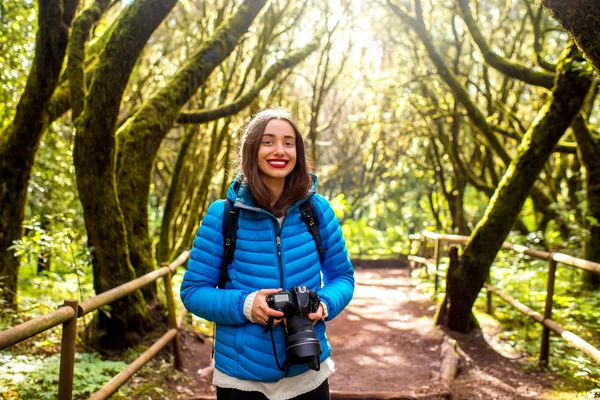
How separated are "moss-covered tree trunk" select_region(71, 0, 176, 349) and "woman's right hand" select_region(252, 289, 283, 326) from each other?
9.91ft

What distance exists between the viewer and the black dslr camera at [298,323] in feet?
6.45

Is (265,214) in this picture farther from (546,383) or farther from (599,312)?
(599,312)

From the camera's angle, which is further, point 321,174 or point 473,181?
point 321,174

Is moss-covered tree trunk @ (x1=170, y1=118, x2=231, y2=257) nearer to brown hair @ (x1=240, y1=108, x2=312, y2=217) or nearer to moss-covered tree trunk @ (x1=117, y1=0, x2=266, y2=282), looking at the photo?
moss-covered tree trunk @ (x1=117, y1=0, x2=266, y2=282)

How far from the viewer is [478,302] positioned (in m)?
8.21

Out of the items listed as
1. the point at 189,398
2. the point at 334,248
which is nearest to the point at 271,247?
the point at 334,248

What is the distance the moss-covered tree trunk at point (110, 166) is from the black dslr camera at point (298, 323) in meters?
3.10

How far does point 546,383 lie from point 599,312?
6.03 feet

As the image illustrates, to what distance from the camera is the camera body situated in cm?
198

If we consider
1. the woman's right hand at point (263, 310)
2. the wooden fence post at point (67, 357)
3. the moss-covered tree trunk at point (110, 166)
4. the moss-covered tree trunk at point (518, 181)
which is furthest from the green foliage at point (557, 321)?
the moss-covered tree trunk at point (110, 166)

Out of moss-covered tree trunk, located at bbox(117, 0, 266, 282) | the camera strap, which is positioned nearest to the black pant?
the camera strap

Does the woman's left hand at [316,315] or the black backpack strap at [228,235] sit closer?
the woman's left hand at [316,315]

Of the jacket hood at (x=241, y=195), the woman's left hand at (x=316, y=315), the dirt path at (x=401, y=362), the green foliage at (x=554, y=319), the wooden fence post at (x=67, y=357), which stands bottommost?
the dirt path at (x=401, y=362)

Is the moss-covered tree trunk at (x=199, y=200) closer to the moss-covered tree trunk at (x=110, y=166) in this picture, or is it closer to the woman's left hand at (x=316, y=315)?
the moss-covered tree trunk at (x=110, y=166)
